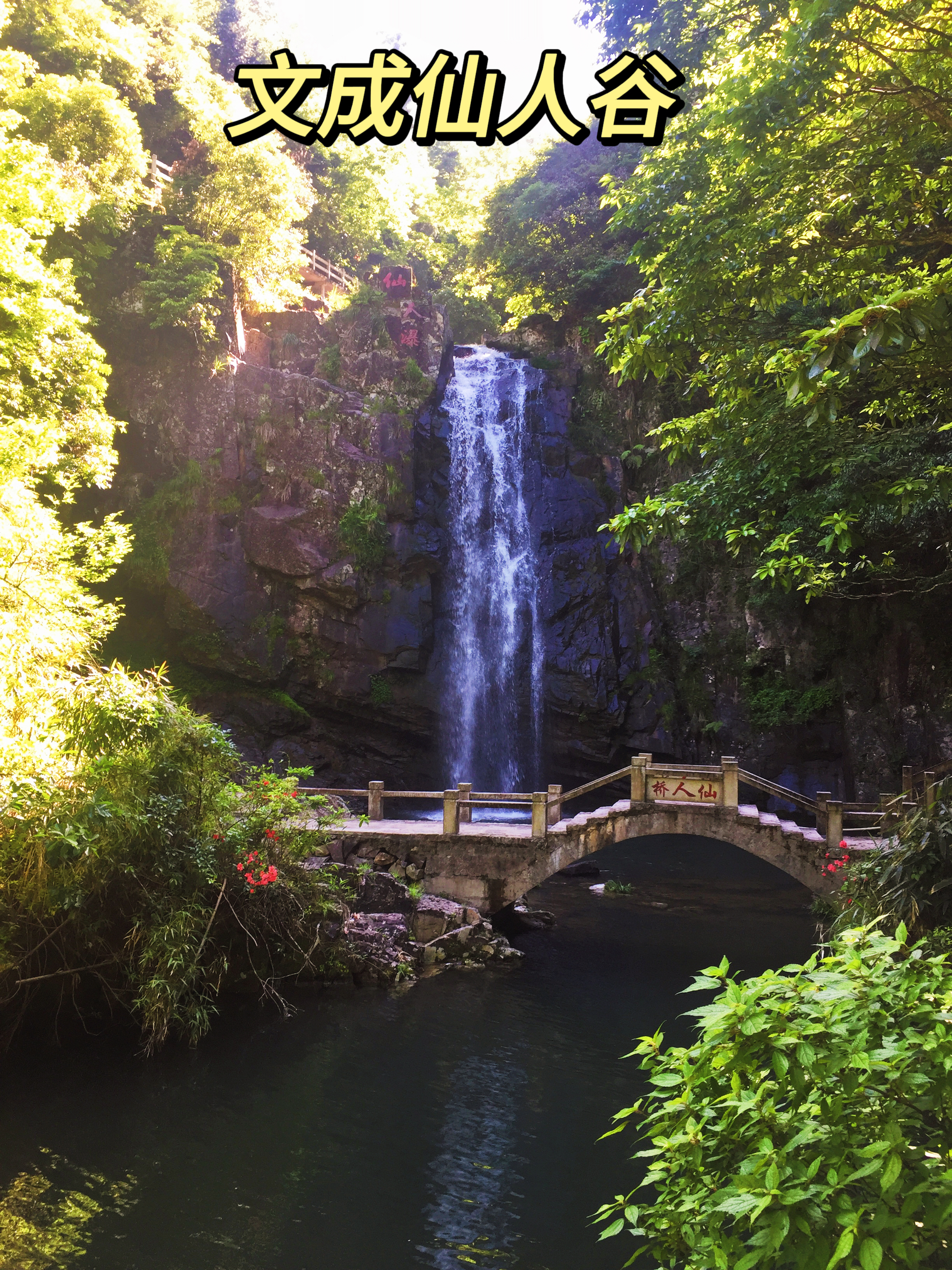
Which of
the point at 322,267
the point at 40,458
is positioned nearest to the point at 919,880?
the point at 40,458

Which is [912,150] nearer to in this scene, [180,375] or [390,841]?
[390,841]

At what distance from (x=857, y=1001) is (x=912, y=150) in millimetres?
5923

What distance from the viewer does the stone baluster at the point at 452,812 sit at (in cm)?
1224

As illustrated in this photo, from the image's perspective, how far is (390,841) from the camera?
12.2 meters

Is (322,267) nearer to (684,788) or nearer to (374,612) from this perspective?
(374,612)

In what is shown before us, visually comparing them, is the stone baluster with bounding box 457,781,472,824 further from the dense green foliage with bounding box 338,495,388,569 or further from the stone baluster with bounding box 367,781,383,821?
the dense green foliage with bounding box 338,495,388,569

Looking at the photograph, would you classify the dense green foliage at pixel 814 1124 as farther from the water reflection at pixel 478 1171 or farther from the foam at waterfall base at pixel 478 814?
the foam at waterfall base at pixel 478 814

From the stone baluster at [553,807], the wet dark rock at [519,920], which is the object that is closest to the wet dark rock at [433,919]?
the wet dark rock at [519,920]

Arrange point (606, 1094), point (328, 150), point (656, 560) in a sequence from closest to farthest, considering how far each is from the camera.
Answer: point (606, 1094) < point (656, 560) < point (328, 150)

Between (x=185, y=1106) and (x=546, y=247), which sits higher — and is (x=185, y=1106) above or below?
below

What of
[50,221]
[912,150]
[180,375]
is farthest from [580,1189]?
[180,375]

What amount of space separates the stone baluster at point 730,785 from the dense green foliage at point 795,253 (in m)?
4.07

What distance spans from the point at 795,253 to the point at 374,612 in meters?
14.8

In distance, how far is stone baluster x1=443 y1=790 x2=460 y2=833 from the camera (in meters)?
12.2
